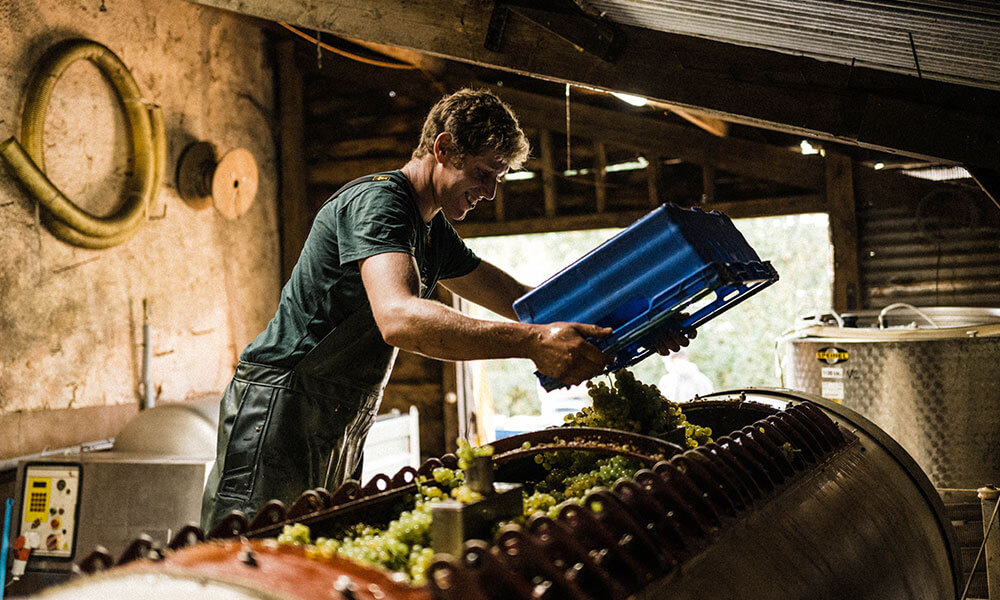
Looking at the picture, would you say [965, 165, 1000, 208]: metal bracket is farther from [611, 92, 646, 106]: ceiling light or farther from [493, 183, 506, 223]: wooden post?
[493, 183, 506, 223]: wooden post

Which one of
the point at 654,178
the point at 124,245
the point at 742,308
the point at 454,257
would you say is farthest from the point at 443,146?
the point at 742,308

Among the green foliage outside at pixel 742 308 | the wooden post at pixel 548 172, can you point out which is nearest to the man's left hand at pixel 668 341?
the wooden post at pixel 548 172

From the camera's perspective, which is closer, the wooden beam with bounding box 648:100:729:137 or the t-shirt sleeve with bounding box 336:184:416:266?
the t-shirt sleeve with bounding box 336:184:416:266

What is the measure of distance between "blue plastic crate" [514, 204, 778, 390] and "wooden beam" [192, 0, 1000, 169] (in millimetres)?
1799

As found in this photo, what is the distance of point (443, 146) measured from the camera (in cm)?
261

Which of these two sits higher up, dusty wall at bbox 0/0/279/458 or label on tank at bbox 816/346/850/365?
dusty wall at bbox 0/0/279/458

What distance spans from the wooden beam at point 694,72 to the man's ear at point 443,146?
Result: 4.61 ft

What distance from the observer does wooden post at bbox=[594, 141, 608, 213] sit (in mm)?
6539

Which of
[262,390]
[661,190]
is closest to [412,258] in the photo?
[262,390]

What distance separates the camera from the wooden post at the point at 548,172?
6.63 metres

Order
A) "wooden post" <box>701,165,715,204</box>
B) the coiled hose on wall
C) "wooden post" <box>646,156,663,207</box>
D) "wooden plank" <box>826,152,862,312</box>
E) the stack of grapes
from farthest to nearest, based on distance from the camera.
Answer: "wooden post" <box>646,156,663,207</box> → "wooden post" <box>701,165,715,204</box> → "wooden plank" <box>826,152,862,312</box> → the coiled hose on wall → the stack of grapes

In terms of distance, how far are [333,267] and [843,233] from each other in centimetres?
451

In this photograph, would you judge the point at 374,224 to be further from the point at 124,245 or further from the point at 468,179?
the point at 124,245

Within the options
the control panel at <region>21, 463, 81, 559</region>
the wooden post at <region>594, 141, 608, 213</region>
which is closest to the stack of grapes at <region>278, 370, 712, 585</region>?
the control panel at <region>21, 463, 81, 559</region>
